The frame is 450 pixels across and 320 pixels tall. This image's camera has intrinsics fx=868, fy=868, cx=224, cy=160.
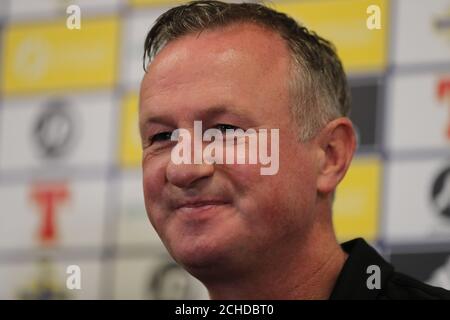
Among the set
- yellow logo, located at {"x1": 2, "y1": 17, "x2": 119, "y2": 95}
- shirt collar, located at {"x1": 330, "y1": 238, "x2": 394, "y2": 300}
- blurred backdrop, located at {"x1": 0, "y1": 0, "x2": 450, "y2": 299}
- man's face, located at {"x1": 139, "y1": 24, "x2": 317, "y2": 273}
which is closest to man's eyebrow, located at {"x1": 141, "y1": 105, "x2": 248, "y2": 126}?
man's face, located at {"x1": 139, "y1": 24, "x2": 317, "y2": 273}

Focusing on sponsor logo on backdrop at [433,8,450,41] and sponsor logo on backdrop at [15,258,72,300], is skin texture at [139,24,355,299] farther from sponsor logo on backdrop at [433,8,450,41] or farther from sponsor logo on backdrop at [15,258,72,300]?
sponsor logo on backdrop at [15,258,72,300]

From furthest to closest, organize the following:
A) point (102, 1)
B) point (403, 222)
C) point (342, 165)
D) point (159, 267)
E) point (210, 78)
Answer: point (102, 1), point (159, 267), point (403, 222), point (342, 165), point (210, 78)

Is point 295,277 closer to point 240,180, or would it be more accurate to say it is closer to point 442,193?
point 240,180

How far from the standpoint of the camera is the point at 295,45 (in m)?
1.30

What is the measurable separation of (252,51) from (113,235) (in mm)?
1097

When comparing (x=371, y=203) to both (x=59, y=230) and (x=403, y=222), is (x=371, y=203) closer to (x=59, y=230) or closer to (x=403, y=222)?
(x=403, y=222)

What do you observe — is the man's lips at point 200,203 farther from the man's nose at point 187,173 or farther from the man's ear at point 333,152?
the man's ear at point 333,152

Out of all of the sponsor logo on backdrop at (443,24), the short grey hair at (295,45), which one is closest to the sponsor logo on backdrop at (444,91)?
the sponsor logo on backdrop at (443,24)

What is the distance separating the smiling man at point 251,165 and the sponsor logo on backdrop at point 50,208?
1.04 m

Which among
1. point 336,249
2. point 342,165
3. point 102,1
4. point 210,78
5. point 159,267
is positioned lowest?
point 159,267

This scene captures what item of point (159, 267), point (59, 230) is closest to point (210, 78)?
point (159, 267)

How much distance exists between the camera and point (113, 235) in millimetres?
2230

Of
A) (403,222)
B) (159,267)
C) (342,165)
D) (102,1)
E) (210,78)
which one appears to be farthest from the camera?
(102,1)

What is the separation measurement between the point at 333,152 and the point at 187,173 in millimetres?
274
